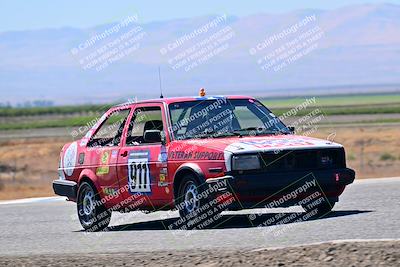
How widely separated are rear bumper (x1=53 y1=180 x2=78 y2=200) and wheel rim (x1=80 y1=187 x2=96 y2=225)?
0.49 ft

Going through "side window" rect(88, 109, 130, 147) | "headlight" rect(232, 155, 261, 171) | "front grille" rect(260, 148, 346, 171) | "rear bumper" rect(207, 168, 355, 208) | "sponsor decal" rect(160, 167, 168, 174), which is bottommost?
"rear bumper" rect(207, 168, 355, 208)

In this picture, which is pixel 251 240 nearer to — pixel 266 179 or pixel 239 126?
pixel 266 179

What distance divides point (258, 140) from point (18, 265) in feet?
11.9

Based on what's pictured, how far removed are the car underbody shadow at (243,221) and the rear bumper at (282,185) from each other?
0.32 metres

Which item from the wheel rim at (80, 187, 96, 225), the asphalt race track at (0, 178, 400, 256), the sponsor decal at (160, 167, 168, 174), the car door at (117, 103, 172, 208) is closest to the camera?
the asphalt race track at (0, 178, 400, 256)

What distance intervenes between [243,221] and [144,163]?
138 cm

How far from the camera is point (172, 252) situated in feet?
33.1

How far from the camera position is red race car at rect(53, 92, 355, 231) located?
11.9 metres

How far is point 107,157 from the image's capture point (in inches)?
537

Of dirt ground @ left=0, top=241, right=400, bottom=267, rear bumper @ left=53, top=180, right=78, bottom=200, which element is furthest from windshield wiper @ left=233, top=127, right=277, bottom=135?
dirt ground @ left=0, top=241, right=400, bottom=267

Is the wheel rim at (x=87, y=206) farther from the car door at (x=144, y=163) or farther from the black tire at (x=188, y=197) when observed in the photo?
the black tire at (x=188, y=197)

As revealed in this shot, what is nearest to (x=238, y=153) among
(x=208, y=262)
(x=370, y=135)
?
(x=208, y=262)

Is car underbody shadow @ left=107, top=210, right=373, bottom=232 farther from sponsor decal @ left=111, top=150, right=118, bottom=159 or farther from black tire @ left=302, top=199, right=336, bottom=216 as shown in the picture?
sponsor decal @ left=111, top=150, right=118, bottom=159

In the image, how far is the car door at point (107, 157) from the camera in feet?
44.2
